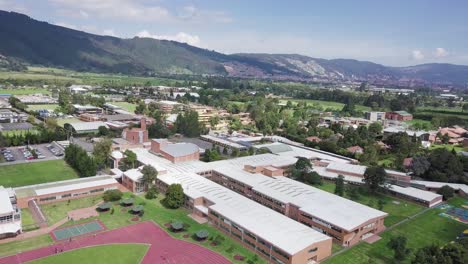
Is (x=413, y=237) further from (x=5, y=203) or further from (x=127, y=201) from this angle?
(x=5, y=203)

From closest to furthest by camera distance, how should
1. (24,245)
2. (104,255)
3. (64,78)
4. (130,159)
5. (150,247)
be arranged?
(104,255) < (24,245) < (150,247) < (130,159) < (64,78)

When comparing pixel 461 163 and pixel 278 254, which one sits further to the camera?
pixel 461 163

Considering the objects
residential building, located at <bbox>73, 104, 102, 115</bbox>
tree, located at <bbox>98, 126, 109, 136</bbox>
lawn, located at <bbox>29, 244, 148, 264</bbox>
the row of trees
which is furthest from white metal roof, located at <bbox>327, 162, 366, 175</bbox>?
residential building, located at <bbox>73, 104, 102, 115</bbox>

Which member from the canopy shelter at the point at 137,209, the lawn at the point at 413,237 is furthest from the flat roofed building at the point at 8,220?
the lawn at the point at 413,237

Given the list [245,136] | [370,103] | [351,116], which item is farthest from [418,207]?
[370,103]

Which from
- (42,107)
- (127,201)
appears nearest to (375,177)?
(127,201)

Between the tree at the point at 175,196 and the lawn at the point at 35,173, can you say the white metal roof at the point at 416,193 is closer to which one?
the tree at the point at 175,196

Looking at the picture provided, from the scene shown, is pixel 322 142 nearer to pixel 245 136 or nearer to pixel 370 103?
pixel 245 136
